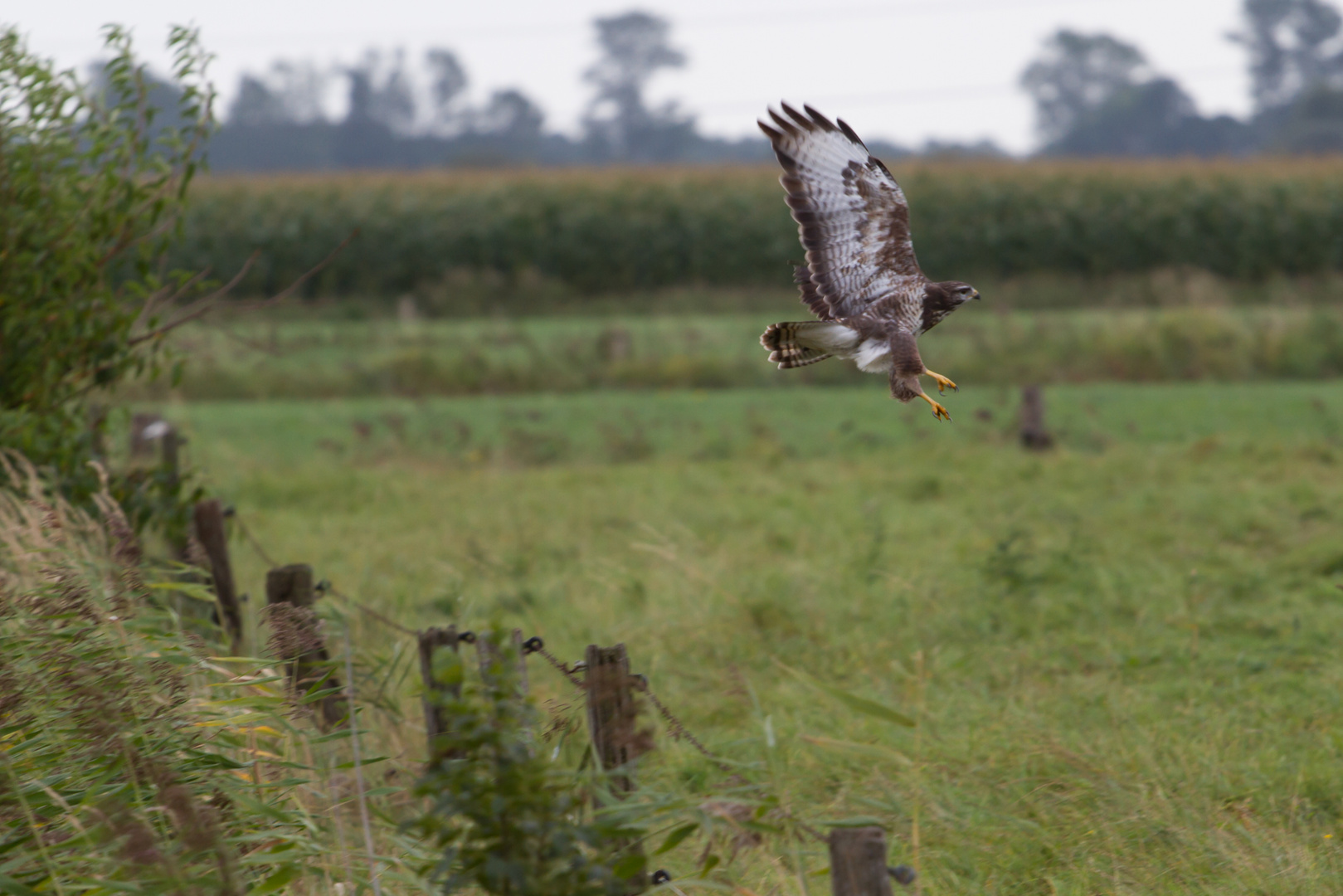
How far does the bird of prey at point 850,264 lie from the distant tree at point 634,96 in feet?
255

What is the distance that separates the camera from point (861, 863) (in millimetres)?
2283

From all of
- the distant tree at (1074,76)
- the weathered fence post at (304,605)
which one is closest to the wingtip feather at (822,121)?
the weathered fence post at (304,605)

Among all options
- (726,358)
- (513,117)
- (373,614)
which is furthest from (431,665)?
(513,117)

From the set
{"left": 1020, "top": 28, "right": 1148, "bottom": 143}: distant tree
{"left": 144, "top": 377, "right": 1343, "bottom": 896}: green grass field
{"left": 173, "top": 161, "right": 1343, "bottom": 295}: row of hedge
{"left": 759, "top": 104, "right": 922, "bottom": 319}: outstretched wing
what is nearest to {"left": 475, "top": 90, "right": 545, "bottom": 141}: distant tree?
{"left": 1020, "top": 28, "right": 1148, "bottom": 143}: distant tree

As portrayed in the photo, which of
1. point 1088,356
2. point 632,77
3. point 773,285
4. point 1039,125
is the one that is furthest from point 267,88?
point 1088,356

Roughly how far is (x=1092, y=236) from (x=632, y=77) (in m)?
63.7

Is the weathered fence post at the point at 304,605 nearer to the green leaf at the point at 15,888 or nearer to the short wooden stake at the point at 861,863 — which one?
the green leaf at the point at 15,888

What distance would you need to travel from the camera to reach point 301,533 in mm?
9852

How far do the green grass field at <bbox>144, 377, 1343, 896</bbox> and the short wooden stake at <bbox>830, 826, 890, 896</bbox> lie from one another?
0.43 m

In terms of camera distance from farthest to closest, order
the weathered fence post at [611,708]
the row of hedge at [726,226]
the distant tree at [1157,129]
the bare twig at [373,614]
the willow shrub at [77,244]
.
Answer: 1. the distant tree at [1157,129]
2. the row of hedge at [726,226]
3. the willow shrub at [77,244]
4. the bare twig at [373,614]
5. the weathered fence post at [611,708]

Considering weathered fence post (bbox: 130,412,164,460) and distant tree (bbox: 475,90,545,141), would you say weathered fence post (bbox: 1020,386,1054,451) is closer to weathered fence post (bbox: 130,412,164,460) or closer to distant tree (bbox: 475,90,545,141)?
weathered fence post (bbox: 130,412,164,460)

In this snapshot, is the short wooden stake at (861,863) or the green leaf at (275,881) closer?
the short wooden stake at (861,863)

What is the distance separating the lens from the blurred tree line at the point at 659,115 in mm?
69562

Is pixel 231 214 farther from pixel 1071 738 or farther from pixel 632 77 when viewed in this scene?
pixel 632 77
